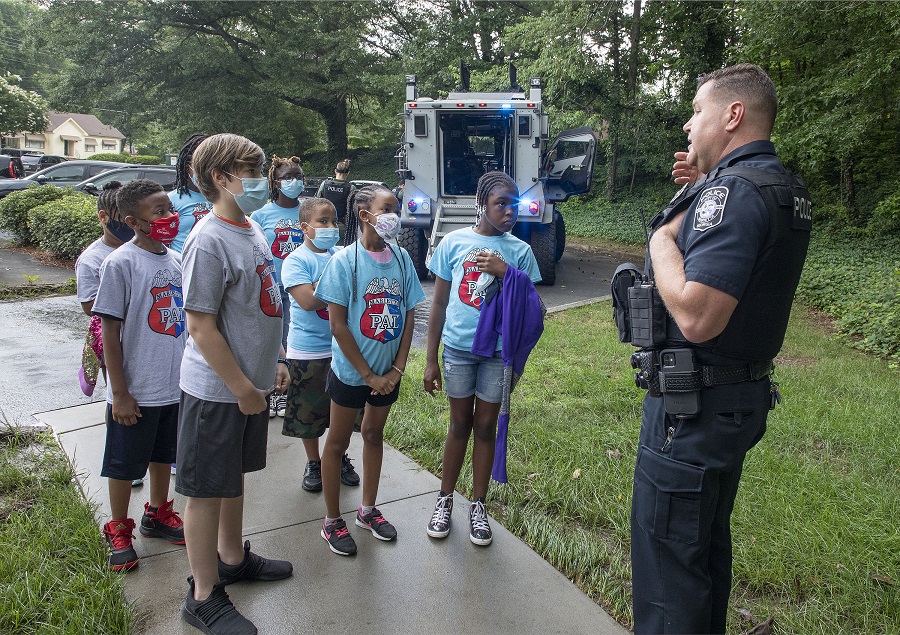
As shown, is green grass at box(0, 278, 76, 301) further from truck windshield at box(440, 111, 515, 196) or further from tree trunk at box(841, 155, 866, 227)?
tree trunk at box(841, 155, 866, 227)

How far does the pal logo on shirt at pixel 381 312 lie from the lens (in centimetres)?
293

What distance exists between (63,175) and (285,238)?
17.2 m

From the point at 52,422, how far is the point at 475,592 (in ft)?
10.7

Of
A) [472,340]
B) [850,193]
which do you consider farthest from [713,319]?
[850,193]

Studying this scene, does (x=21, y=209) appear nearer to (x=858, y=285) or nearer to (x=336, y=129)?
(x=858, y=285)

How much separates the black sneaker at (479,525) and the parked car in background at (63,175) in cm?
1753

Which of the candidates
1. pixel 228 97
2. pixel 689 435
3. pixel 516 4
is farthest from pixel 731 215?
pixel 228 97

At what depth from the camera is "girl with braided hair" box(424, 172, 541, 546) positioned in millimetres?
3037

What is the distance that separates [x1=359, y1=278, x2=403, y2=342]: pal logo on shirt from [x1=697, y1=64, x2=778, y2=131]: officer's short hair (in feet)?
5.38

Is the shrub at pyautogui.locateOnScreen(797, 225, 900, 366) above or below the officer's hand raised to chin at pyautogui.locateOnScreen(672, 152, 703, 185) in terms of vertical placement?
below

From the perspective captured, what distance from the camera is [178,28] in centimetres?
2436

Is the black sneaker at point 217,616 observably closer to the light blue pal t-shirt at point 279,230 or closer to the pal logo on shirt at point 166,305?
the pal logo on shirt at point 166,305

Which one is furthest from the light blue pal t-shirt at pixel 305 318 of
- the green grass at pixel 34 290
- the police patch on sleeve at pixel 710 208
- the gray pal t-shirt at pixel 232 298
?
the green grass at pixel 34 290

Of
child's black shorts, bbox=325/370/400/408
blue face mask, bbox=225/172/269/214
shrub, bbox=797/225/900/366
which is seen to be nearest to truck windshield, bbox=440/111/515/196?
shrub, bbox=797/225/900/366
